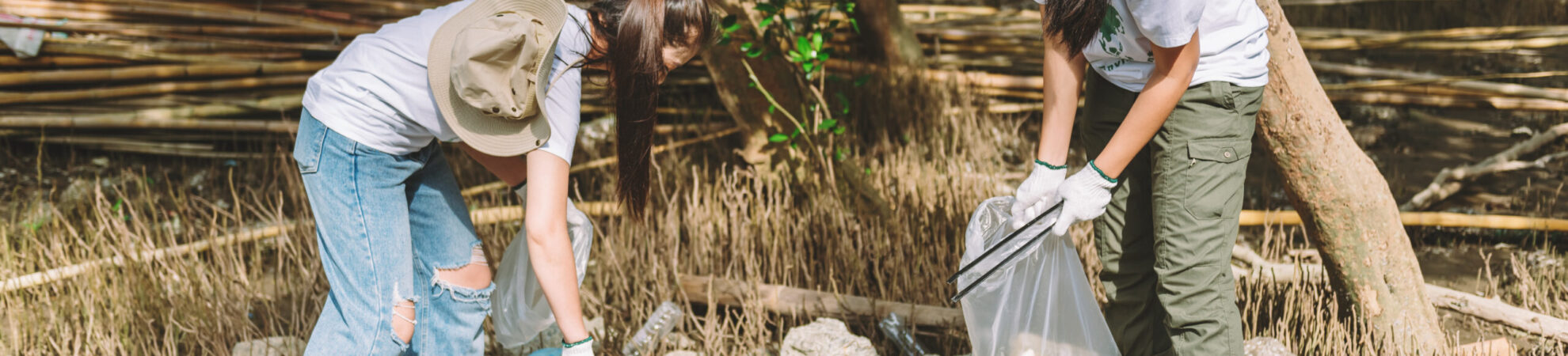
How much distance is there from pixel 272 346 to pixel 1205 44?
6.18ft

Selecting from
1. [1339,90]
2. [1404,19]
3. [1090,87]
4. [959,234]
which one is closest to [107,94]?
[959,234]

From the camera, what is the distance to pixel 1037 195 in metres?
1.60

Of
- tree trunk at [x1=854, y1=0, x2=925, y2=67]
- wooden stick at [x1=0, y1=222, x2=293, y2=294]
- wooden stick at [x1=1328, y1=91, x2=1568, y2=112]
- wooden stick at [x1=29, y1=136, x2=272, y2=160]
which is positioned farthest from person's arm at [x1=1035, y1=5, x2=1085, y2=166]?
wooden stick at [x1=29, y1=136, x2=272, y2=160]

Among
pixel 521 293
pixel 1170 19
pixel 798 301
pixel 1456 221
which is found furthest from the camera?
pixel 1456 221

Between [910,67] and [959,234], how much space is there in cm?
150

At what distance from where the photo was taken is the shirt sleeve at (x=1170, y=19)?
1.31 m

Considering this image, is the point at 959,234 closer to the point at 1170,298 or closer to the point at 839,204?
the point at 839,204

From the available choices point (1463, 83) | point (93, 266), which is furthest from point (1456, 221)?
point (93, 266)

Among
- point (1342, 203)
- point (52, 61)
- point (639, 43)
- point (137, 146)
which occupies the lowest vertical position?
point (137, 146)

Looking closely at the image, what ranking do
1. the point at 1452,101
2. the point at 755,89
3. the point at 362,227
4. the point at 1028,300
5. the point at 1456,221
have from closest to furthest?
the point at 362,227
the point at 1028,300
the point at 1456,221
the point at 755,89
the point at 1452,101

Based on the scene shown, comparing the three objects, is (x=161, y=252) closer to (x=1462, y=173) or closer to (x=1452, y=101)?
(x=1462, y=173)

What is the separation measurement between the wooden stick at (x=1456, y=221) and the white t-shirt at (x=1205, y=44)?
1.19 meters

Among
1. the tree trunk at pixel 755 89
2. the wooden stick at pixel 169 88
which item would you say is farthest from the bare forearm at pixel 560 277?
the wooden stick at pixel 169 88

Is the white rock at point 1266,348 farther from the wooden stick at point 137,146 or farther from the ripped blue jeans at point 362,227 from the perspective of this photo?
the wooden stick at point 137,146
